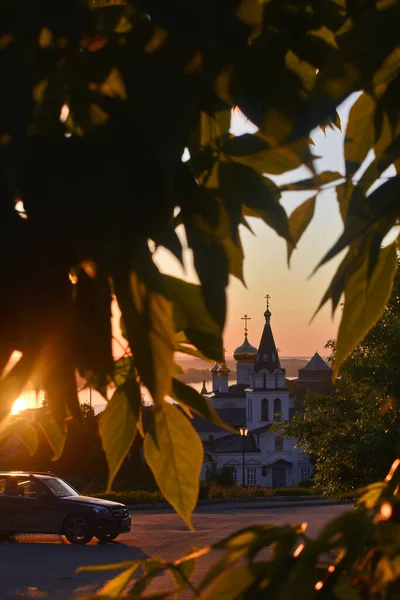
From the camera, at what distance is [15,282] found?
2.98 ft

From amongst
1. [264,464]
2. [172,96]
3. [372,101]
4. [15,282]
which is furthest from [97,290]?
[264,464]

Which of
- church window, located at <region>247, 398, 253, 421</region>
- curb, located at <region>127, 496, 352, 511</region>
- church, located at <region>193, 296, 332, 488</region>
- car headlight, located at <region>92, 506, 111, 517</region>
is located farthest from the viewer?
church window, located at <region>247, 398, 253, 421</region>

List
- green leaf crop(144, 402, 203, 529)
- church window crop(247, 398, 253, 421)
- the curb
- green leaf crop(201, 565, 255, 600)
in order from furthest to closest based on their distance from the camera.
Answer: church window crop(247, 398, 253, 421)
the curb
green leaf crop(144, 402, 203, 529)
green leaf crop(201, 565, 255, 600)

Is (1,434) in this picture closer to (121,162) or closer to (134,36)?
(121,162)

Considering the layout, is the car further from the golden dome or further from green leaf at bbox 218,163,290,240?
the golden dome

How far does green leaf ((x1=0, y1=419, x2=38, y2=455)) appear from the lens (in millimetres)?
1099

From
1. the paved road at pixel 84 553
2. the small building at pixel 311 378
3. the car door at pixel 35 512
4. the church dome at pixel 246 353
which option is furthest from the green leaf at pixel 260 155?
the small building at pixel 311 378

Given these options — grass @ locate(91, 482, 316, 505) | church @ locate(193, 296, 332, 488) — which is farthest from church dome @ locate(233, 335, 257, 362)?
grass @ locate(91, 482, 316, 505)

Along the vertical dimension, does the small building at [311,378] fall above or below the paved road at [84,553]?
above

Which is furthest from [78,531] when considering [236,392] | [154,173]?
[236,392]

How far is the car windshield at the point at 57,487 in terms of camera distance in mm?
16375

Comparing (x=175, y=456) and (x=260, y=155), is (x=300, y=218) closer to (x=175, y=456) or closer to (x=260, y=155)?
(x=260, y=155)

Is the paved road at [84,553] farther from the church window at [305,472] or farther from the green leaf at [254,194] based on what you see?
the church window at [305,472]

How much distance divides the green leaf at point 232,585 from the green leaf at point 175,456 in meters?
0.13
